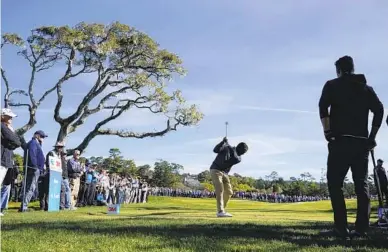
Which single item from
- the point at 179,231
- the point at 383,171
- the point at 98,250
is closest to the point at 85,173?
the point at 383,171

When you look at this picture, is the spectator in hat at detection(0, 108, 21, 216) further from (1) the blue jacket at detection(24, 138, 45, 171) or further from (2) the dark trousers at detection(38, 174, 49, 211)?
(2) the dark trousers at detection(38, 174, 49, 211)

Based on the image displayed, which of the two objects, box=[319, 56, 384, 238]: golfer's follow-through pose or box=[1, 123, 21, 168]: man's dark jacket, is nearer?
box=[319, 56, 384, 238]: golfer's follow-through pose

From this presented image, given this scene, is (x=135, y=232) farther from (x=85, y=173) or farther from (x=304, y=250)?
(x=85, y=173)

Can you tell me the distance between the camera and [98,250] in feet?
15.9

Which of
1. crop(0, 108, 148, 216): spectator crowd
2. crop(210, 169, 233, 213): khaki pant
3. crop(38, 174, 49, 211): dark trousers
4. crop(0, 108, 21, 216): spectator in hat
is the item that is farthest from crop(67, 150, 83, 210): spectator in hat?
crop(0, 108, 21, 216): spectator in hat

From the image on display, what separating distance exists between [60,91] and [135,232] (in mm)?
31146

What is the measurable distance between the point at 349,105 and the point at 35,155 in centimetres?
970

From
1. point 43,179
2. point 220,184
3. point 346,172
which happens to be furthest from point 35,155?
point 346,172

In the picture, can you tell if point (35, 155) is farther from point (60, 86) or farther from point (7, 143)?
point (60, 86)

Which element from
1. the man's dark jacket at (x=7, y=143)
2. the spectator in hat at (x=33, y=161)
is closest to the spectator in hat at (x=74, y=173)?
the spectator in hat at (x=33, y=161)

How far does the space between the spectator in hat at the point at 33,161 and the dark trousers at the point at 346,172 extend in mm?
9261

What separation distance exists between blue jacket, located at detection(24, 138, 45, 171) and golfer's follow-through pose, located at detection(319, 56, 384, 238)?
934 centimetres

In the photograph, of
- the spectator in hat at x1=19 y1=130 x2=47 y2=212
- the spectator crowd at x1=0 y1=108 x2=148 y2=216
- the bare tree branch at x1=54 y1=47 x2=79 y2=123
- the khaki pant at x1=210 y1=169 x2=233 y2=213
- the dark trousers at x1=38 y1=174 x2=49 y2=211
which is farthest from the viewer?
the bare tree branch at x1=54 y1=47 x2=79 y2=123

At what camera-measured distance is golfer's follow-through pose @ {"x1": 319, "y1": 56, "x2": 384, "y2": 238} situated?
6266 millimetres
